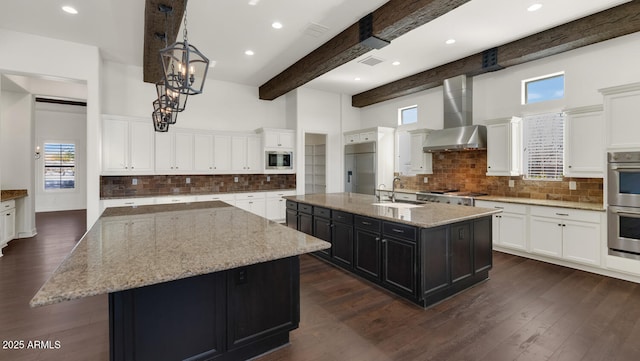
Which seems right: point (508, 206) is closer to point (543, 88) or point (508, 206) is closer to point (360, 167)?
point (543, 88)

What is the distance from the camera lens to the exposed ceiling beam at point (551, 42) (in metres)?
3.54

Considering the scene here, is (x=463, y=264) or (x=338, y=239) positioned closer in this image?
(x=463, y=264)

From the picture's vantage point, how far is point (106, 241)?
2002 millimetres

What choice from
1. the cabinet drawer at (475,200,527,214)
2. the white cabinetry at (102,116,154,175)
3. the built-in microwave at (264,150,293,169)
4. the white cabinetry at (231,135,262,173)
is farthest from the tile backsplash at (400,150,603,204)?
the white cabinetry at (102,116,154,175)

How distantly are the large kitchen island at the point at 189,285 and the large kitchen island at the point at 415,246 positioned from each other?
126 cm

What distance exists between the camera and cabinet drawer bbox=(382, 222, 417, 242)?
2838mm

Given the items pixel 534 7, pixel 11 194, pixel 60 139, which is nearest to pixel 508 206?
pixel 534 7

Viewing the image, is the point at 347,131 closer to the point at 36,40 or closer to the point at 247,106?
the point at 247,106

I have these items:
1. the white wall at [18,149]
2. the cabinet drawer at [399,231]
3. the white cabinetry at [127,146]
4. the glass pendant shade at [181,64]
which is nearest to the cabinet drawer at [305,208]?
the cabinet drawer at [399,231]

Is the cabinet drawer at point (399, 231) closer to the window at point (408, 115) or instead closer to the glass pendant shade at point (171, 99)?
the glass pendant shade at point (171, 99)

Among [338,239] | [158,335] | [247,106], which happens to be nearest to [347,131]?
[247,106]

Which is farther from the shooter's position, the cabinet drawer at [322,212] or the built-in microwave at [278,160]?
the built-in microwave at [278,160]

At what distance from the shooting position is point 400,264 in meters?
2.99

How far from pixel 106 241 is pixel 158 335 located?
30.6 inches
